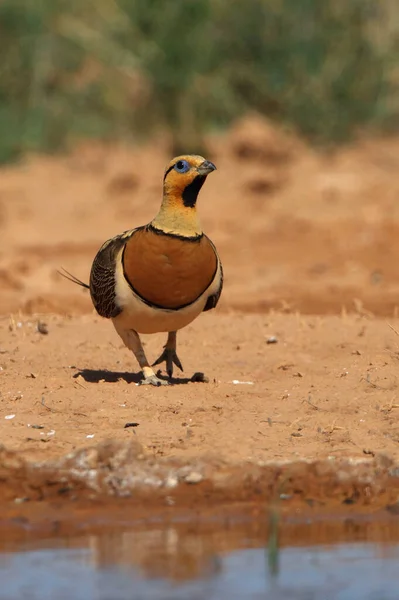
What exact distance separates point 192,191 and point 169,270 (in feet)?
1.47

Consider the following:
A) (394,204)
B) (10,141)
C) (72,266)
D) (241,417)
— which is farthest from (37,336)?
(10,141)

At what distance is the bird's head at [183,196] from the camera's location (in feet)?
A: 20.7

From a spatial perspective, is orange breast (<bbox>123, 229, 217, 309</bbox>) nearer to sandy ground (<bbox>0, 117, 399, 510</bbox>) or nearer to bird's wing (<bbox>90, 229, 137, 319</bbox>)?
bird's wing (<bbox>90, 229, 137, 319</bbox>)

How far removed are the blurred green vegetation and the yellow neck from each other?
11635 millimetres

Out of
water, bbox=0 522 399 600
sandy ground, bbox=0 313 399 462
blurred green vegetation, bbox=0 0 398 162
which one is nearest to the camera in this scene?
water, bbox=0 522 399 600

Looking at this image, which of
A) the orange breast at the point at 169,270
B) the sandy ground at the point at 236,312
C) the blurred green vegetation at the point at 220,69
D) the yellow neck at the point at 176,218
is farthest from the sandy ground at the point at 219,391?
the blurred green vegetation at the point at 220,69

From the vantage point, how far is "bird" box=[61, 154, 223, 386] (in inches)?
246

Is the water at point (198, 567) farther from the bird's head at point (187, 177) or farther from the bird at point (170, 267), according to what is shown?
the bird's head at point (187, 177)

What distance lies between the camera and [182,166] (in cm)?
638

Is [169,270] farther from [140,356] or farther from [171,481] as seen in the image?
[171,481]

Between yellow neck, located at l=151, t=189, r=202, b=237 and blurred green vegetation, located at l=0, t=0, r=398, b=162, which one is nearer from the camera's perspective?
yellow neck, located at l=151, t=189, r=202, b=237

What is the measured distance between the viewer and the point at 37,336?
8.03m

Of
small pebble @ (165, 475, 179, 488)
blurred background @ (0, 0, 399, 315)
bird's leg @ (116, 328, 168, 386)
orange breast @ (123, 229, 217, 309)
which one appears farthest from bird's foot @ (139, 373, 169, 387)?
blurred background @ (0, 0, 399, 315)

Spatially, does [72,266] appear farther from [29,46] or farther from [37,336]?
[29,46]
